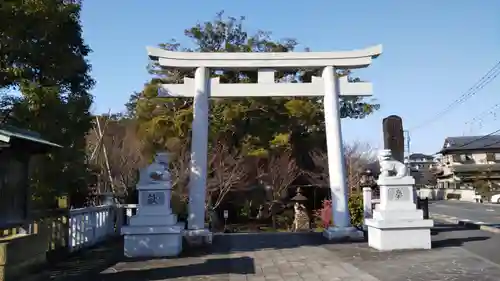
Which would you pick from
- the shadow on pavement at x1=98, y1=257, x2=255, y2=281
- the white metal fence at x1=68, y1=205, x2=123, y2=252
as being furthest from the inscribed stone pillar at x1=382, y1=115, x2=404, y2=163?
the white metal fence at x1=68, y1=205, x2=123, y2=252

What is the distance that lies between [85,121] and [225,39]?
64.4 feet

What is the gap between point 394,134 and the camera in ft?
49.5

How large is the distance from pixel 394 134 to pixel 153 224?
816cm

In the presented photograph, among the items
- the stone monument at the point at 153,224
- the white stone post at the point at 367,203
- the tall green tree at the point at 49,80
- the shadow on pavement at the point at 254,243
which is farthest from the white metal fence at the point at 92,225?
the white stone post at the point at 367,203

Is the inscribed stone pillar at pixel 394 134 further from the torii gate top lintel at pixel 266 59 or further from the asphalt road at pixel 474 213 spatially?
the asphalt road at pixel 474 213

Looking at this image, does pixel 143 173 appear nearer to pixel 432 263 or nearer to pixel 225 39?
pixel 432 263

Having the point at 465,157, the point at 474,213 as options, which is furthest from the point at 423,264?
the point at 465,157

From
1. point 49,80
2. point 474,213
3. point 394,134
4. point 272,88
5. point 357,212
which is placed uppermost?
point 272,88

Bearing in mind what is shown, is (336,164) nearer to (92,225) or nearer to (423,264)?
(423,264)

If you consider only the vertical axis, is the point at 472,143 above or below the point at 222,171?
above

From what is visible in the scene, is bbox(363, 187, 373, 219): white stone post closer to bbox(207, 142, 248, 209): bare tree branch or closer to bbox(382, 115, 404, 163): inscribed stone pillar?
bbox(382, 115, 404, 163): inscribed stone pillar

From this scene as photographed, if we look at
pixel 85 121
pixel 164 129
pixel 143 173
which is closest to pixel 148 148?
pixel 164 129

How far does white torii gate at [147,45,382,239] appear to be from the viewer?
13.7m

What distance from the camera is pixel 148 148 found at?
24.0 meters
